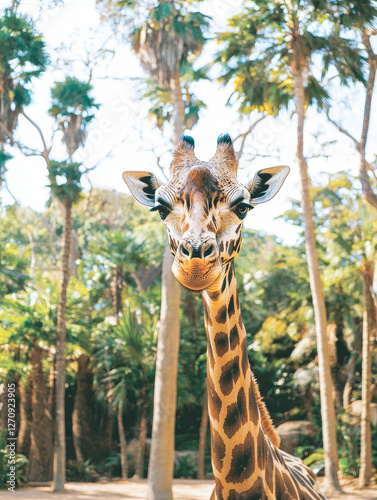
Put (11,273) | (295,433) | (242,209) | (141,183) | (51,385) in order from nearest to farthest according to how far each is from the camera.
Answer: (242,209)
(141,183)
(51,385)
(295,433)
(11,273)

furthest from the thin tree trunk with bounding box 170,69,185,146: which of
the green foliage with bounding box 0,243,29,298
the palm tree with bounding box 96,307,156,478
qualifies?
the green foliage with bounding box 0,243,29,298

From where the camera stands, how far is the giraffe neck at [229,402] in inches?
98.3

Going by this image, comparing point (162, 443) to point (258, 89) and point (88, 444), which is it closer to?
point (88, 444)

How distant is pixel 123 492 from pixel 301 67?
1327 cm

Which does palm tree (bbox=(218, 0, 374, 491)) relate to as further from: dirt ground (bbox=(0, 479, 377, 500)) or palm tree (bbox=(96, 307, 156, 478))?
palm tree (bbox=(96, 307, 156, 478))

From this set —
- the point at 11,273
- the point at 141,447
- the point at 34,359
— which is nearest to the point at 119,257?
the point at 11,273

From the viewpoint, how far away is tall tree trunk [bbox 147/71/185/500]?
10.2 metres

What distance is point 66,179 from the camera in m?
16.0

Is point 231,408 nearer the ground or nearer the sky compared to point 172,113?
nearer the ground

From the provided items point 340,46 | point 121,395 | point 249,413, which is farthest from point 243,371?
point 121,395

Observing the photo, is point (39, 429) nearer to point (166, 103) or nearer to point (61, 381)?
point (61, 381)

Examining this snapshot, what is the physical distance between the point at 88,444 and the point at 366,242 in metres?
12.3

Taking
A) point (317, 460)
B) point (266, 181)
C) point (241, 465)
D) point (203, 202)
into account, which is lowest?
point (317, 460)

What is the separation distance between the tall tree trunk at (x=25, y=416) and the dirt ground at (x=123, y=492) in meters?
1.99
